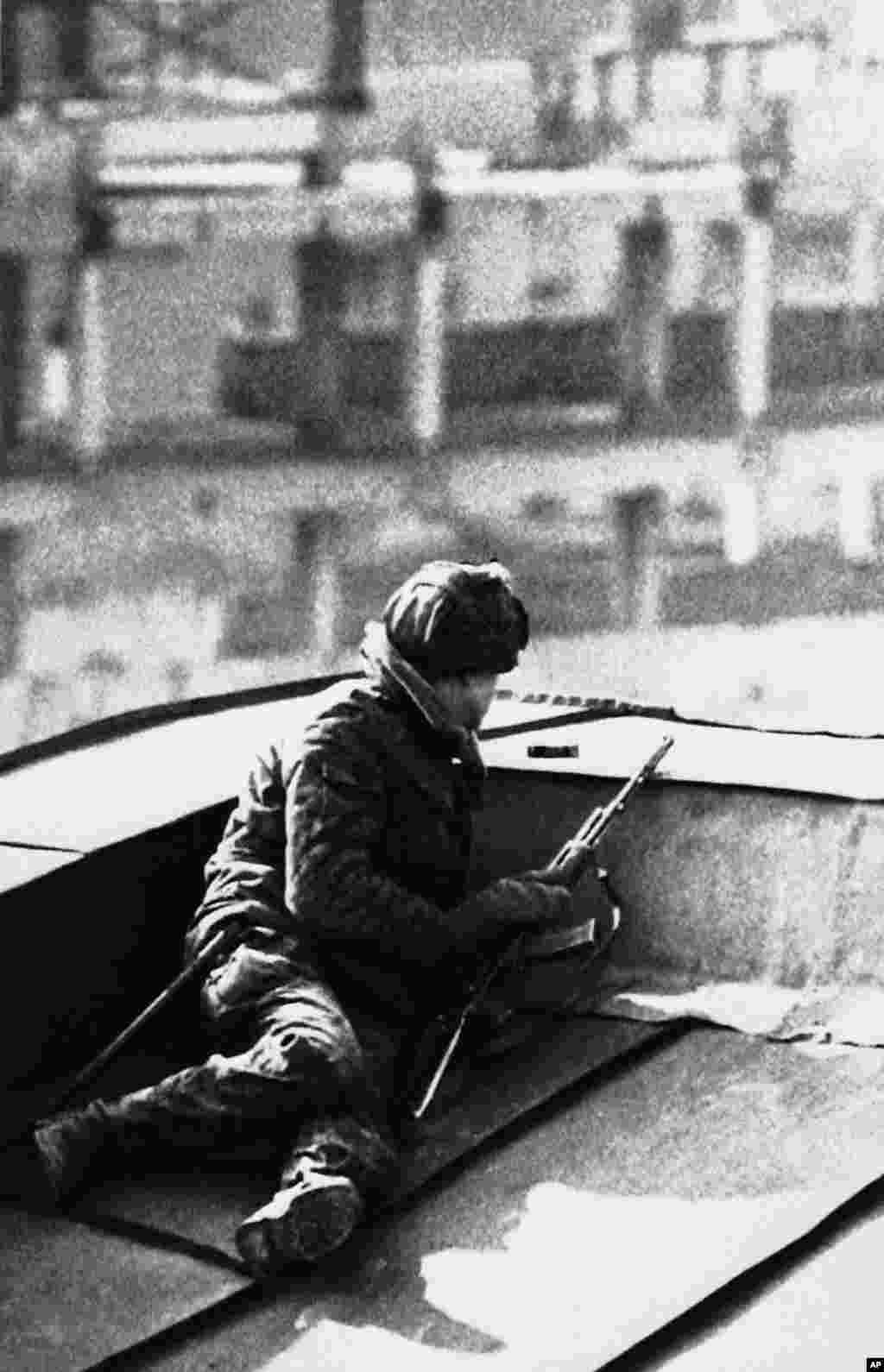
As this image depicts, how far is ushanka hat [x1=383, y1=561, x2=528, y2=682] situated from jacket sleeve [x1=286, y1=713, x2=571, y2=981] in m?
0.20

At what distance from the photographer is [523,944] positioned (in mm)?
4254

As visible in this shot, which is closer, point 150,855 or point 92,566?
point 150,855

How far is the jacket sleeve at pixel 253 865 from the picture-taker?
417 centimetres

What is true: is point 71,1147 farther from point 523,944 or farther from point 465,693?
Result: point 465,693

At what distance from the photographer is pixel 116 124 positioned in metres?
22.8

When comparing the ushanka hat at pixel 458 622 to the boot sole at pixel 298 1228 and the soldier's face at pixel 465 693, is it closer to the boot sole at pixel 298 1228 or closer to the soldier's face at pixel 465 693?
the soldier's face at pixel 465 693

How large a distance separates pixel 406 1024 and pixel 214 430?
67.2 feet

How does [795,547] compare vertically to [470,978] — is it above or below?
below

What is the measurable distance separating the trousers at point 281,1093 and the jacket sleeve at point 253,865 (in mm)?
115

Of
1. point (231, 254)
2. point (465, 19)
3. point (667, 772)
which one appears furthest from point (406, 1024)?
point (465, 19)

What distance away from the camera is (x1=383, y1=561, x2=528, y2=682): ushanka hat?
13.5 feet

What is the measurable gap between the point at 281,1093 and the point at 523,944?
0.61 metres

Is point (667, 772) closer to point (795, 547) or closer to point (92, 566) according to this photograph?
point (92, 566)

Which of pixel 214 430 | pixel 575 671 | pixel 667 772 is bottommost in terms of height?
pixel 575 671
